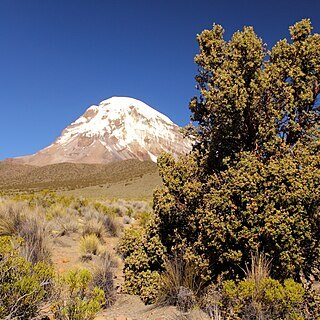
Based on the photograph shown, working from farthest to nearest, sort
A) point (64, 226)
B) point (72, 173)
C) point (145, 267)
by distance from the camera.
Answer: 1. point (72, 173)
2. point (64, 226)
3. point (145, 267)

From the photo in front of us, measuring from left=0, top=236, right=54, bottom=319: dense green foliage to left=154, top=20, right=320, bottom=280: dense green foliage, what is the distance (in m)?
2.64

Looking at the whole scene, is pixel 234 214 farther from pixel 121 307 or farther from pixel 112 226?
pixel 112 226

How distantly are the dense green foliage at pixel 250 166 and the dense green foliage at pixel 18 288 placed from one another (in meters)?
2.64

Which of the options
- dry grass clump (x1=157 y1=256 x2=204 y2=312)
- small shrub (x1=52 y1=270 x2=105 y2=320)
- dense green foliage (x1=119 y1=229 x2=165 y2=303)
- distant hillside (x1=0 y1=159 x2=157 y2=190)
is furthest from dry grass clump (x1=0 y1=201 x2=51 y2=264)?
distant hillside (x1=0 y1=159 x2=157 y2=190)

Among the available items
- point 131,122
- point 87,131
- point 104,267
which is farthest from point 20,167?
point 104,267

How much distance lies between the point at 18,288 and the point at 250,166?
3625 millimetres

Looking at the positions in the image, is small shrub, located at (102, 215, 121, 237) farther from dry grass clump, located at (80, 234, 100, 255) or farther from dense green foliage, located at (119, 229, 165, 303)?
dense green foliage, located at (119, 229, 165, 303)

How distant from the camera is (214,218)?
5664mm

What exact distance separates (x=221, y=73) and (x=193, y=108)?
56.2 inches

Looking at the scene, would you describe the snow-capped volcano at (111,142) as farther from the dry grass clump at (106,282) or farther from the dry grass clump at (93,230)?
the dry grass clump at (106,282)

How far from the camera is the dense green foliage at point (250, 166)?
17.5ft

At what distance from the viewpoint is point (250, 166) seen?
5.58 m

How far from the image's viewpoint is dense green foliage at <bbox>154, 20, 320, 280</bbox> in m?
5.34

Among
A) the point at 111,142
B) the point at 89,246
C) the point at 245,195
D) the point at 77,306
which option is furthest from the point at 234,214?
the point at 111,142
